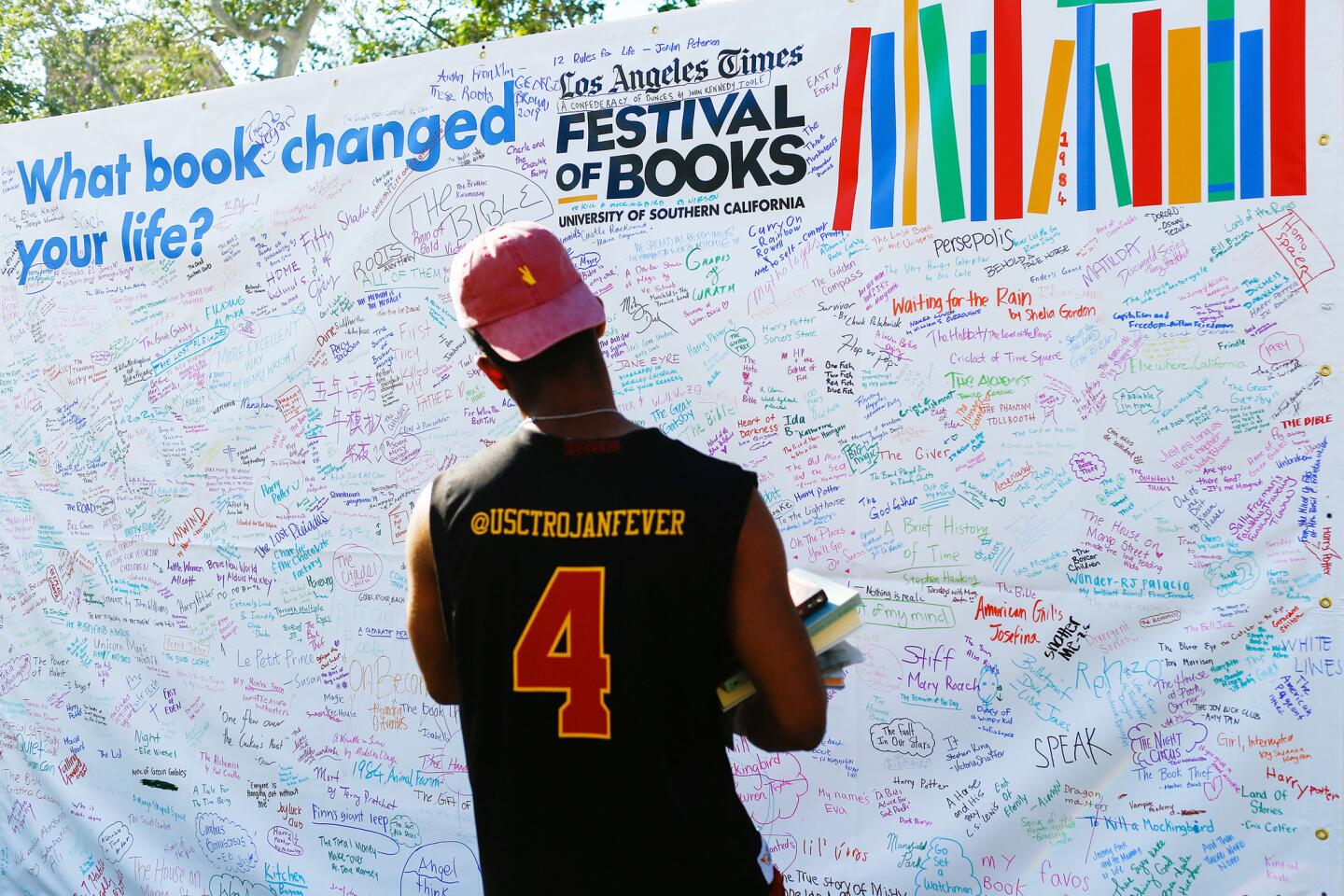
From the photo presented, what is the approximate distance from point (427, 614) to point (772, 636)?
586 mm

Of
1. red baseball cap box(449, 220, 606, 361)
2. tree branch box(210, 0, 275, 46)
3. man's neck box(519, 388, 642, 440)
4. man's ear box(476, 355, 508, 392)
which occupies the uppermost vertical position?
tree branch box(210, 0, 275, 46)

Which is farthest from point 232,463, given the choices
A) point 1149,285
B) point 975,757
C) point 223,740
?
point 1149,285

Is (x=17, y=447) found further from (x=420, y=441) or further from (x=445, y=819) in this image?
(x=445, y=819)

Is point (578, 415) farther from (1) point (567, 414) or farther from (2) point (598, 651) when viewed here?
(2) point (598, 651)

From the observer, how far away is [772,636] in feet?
5.64

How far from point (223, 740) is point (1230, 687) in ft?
9.90

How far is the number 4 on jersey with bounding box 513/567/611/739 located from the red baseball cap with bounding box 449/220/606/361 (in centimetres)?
34

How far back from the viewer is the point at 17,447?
4.36 metres

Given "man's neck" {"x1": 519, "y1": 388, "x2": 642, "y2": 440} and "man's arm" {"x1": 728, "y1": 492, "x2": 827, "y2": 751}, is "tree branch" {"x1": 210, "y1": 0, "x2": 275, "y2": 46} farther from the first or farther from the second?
"man's arm" {"x1": 728, "y1": 492, "x2": 827, "y2": 751}

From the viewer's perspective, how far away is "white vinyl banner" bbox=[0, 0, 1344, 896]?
2809 mm

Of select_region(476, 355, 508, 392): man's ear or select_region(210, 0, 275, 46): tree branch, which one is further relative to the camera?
select_region(210, 0, 275, 46): tree branch

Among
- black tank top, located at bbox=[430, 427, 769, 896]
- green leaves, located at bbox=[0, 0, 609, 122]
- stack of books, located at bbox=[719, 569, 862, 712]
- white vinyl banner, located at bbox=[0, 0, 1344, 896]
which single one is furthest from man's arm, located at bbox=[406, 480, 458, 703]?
green leaves, located at bbox=[0, 0, 609, 122]

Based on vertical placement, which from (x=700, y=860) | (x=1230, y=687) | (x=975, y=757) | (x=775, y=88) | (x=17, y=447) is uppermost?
(x=775, y=88)

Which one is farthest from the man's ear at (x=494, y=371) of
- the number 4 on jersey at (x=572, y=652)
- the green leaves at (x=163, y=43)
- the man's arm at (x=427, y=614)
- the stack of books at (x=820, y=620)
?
the green leaves at (x=163, y=43)
